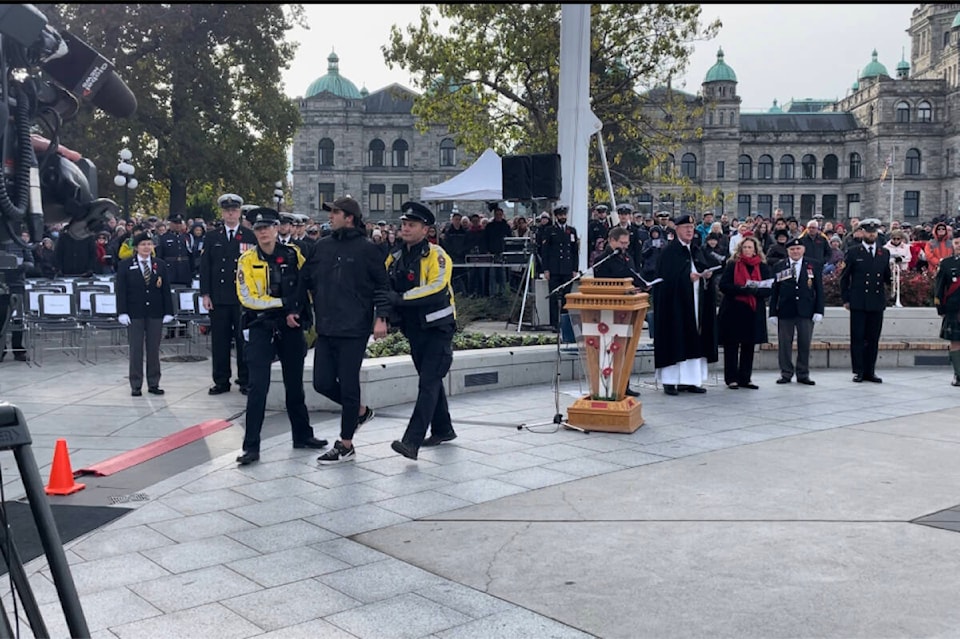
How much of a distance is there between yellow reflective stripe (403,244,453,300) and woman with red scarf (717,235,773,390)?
5.12 meters

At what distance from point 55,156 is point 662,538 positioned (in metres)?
9.66

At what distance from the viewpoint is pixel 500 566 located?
16.9ft

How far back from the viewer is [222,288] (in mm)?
11141

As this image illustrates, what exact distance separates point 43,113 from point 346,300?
20.5 ft

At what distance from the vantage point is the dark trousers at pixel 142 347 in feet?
36.0

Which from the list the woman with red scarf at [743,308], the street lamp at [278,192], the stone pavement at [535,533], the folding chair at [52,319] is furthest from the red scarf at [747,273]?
the street lamp at [278,192]

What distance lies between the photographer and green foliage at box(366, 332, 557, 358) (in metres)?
11.2

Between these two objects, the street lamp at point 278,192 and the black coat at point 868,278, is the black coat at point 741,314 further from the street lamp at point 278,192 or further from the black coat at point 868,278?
the street lamp at point 278,192

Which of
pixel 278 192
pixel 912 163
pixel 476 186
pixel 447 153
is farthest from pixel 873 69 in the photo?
pixel 476 186

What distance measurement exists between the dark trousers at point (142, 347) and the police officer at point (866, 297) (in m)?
8.80

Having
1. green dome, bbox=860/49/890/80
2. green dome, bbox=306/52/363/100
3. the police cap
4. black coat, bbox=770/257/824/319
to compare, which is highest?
green dome, bbox=860/49/890/80

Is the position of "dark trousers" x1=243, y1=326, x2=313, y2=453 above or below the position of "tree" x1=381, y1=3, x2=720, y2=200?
below

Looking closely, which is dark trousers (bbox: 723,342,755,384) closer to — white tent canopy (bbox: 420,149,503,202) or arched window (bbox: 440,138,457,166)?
white tent canopy (bbox: 420,149,503,202)

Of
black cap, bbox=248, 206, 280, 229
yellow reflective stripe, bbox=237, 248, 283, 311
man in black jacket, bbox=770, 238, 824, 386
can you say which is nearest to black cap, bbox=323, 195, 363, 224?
black cap, bbox=248, 206, 280, 229
